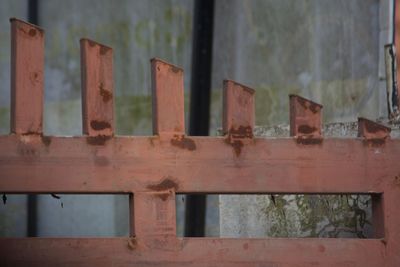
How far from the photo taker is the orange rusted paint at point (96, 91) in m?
2.11

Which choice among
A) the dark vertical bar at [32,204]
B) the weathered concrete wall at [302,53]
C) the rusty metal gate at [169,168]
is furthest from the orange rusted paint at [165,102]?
the dark vertical bar at [32,204]

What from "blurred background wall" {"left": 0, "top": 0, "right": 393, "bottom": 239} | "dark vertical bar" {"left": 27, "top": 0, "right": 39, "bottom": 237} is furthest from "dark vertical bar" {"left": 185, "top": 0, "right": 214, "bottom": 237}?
"dark vertical bar" {"left": 27, "top": 0, "right": 39, "bottom": 237}

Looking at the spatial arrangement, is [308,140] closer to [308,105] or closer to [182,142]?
[308,105]

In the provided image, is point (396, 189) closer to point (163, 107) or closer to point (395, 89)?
point (163, 107)

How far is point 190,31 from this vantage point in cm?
450

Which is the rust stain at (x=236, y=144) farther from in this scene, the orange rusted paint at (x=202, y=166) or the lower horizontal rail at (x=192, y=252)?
the lower horizontal rail at (x=192, y=252)

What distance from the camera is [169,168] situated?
2143mm

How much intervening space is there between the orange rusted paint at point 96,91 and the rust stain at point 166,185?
0.55ft

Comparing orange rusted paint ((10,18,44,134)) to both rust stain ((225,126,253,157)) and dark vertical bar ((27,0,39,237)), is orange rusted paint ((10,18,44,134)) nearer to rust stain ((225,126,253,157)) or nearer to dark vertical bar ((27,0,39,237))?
rust stain ((225,126,253,157))

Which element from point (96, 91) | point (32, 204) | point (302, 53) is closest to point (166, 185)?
point (96, 91)

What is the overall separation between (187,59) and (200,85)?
0.16 meters

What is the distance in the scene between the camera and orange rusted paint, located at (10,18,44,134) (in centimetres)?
208

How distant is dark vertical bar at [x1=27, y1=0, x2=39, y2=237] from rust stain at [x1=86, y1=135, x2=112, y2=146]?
8.42 feet

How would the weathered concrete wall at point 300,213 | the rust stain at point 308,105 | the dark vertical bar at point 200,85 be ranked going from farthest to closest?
the dark vertical bar at point 200,85, the weathered concrete wall at point 300,213, the rust stain at point 308,105
